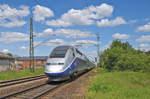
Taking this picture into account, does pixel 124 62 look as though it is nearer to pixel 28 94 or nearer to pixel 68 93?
pixel 68 93

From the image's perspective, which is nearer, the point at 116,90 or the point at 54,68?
the point at 116,90

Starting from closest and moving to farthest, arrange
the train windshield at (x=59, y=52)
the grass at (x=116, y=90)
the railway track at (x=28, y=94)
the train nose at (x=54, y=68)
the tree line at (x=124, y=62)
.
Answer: the grass at (x=116, y=90)
the railway track at (x=28, y=94)
the train nose at (x=54, y=68)
the train windshield at (x=59, y=52)
the tree line at (x=124, y=62)

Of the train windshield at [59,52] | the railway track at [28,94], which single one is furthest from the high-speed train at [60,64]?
the railway track at [28,94]

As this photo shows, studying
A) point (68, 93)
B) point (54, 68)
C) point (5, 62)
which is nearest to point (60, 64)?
point (54, 68)

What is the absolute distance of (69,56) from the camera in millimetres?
14602

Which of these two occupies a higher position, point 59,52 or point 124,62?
point 59,52

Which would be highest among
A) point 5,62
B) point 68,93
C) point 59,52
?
point 59,52

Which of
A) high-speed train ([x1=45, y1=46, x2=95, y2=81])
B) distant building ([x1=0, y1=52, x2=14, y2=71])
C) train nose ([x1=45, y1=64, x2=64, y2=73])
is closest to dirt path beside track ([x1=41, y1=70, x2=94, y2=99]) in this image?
high-speed train ([x1=45, y1=46, x2=95, y2=81])

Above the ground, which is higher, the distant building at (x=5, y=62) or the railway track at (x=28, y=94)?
the distant building at (x=5, y=62)

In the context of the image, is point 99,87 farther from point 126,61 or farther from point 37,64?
point 37,64

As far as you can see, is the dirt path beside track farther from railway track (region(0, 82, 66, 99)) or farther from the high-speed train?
the high-speed train

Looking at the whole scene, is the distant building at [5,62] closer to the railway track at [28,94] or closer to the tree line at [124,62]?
the tree line at [124,62]

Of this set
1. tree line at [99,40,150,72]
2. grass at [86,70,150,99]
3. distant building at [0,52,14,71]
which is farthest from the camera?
distant building at [0,52,14,71]

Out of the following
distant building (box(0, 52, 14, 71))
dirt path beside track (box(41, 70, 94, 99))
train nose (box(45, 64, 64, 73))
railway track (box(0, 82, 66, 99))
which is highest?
distant building (box(0, 52, 14, 71))
